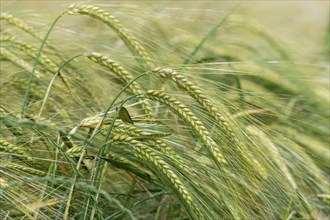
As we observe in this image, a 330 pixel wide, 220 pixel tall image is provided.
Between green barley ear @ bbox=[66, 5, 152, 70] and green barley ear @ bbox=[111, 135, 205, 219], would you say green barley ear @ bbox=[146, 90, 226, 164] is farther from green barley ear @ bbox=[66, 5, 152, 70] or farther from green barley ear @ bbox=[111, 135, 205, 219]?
green barley ear @ bbox=[66, 5, 152, 70]

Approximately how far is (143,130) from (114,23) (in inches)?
19.7

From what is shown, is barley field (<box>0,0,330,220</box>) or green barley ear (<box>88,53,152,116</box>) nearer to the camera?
barley field (<box>0,0,330,220</box>)

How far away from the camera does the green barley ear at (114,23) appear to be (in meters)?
2.26

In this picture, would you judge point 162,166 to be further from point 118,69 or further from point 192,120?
point 118,69

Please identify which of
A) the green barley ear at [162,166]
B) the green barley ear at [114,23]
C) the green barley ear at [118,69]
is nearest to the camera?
the green barley ear at [162,166]

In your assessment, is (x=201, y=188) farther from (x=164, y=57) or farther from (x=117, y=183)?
(x=164, y=57)

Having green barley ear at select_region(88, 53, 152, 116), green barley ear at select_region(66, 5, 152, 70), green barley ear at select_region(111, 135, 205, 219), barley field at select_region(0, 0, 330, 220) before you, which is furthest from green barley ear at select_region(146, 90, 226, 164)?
green barley ear at select_region(66, 5, 152, 70)

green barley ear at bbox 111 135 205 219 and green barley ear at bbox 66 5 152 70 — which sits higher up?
green barley ear at bbox 66 5 152 70

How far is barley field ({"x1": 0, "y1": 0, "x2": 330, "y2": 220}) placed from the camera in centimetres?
186

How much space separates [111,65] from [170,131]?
0.91 ft

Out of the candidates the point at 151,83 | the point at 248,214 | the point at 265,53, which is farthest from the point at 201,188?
the point at 265,53

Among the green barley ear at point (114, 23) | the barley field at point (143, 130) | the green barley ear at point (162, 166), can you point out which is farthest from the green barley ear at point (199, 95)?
the green barley ear at point (114, 23)

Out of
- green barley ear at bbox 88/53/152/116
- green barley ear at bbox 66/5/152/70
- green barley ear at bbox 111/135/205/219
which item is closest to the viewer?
green barley ear at bbox 111/135/205/219

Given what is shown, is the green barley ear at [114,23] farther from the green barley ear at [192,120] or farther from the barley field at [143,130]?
the green barley ear at [192,120]
